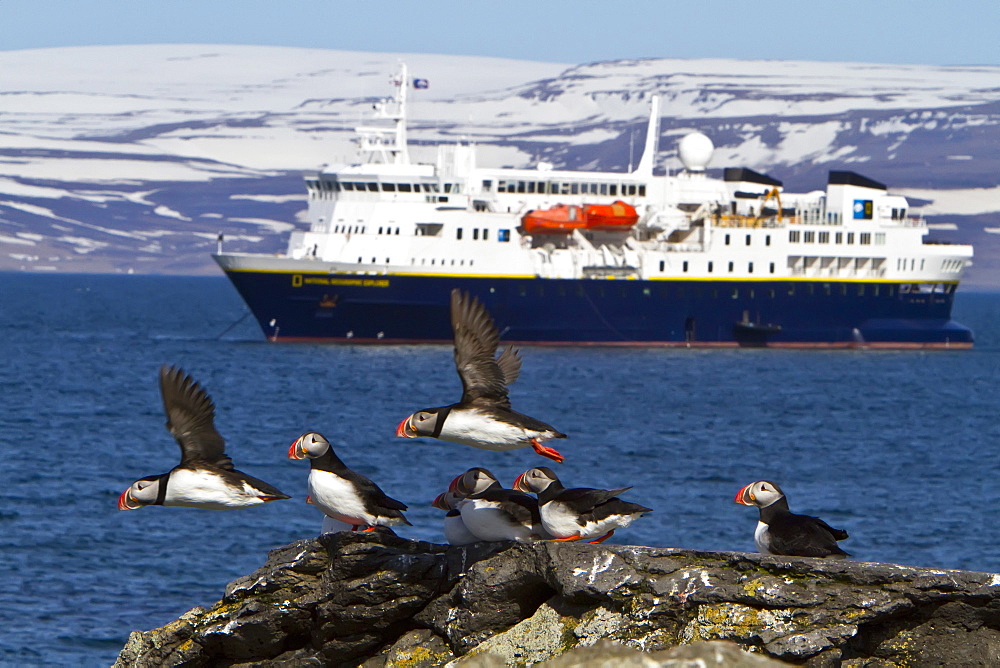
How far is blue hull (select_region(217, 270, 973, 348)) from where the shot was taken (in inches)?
2837

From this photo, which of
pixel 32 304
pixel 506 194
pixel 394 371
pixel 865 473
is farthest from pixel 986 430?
pixel 32 304

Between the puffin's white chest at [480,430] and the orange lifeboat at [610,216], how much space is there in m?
63.0

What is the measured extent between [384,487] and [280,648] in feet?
77.0

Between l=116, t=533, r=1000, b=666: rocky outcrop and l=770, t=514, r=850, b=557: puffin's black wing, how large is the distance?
2.00ft

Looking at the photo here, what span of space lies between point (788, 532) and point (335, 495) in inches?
129

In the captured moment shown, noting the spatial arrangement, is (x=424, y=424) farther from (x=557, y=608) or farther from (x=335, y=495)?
(x=557, y=608)

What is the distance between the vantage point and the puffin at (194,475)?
11719 mm

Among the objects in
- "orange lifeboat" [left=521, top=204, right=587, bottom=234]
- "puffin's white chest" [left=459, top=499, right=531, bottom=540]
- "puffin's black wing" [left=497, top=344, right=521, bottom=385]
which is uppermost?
"orange lifeboat" [left=521, top=204, right=587, bottom=234]

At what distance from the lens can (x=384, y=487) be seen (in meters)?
35.4

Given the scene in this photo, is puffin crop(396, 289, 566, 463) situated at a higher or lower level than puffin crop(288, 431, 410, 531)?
higher

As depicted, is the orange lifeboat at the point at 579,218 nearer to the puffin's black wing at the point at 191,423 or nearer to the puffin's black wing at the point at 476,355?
the puffin's black wing at the point at 476,355

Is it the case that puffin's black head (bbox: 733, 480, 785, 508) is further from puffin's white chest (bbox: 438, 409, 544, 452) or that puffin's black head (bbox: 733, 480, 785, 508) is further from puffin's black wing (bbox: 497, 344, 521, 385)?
puffin's black wing (bbox: 497, 344, 521, 385)

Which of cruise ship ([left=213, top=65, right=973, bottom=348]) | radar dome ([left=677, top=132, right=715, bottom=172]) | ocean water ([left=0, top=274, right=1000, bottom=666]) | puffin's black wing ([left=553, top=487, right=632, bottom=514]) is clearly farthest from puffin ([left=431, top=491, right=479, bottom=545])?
radar dome ([left=677, top=132, right=715, bottom=172])

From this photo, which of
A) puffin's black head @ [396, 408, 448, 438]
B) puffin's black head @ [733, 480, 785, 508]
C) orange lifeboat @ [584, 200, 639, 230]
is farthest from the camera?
orange lifeboat @ [584, 200, 639, 230]
